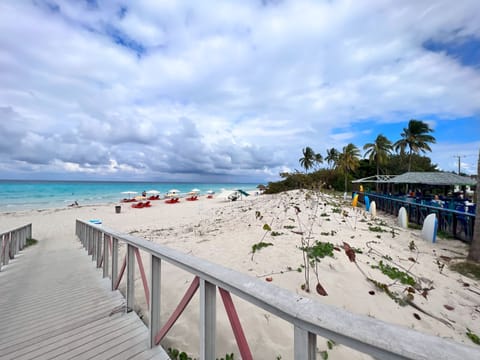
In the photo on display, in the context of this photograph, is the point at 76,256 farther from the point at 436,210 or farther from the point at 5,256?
the point at 436,210

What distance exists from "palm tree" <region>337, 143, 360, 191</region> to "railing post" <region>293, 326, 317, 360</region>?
1254 inches

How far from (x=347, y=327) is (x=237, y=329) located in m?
0.77

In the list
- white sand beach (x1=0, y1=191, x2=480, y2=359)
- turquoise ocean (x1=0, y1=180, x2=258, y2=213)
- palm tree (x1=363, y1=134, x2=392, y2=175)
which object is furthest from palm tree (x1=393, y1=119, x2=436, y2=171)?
turquoise ocean (x1=0, y1=180, x2=258, y2=213)

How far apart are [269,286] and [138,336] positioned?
1.90 m

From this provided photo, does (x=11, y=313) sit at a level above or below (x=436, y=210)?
below

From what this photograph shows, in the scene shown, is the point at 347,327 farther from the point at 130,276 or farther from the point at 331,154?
the point at 331,154

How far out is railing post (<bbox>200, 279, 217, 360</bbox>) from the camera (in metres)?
1.53

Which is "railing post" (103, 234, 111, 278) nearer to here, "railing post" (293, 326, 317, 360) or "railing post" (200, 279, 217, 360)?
"railing post" (200, 279, 217, 360)

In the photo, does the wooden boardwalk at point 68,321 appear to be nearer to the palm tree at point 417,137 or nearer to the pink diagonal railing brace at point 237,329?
the pink diagonal railing brace at point 237,329

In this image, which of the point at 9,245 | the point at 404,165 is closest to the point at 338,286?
the point at 9,245

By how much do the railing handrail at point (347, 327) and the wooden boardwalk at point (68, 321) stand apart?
146cm

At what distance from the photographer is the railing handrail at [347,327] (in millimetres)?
658

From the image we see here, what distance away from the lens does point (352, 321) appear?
0.85 meters

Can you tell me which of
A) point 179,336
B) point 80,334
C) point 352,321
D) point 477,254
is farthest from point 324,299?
point 477,254
